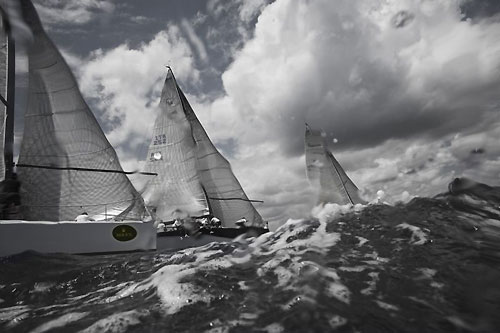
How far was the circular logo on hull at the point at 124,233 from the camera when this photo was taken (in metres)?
16.5

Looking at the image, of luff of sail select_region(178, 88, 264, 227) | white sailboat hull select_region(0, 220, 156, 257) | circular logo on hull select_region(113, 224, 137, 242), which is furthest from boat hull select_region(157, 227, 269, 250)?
circular logo on hull select_region(113, 224, 137, 242)

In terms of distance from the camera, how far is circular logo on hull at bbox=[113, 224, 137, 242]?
16484mm

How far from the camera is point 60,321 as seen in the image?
180 inches

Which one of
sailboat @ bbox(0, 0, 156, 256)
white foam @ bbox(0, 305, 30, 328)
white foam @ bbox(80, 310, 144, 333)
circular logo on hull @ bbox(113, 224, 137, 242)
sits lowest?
white foam @ bbox(0, 305, 30, 328)

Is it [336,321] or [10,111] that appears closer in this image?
[336,321]

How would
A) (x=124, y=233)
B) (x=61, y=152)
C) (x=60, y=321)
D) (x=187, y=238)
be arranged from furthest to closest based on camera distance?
(x=187, y=238)
(x=61, y=152)
(x=124, y=233)
(x=60, y=321)

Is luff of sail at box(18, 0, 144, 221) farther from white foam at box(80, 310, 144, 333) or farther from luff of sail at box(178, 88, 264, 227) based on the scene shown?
luff of sail at box(178, 88, 264, 227)

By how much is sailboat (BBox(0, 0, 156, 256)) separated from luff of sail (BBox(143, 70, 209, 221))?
1547 centimetres

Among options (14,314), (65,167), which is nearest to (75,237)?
(65,167)

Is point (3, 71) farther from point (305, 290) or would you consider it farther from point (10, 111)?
point (305, 290)

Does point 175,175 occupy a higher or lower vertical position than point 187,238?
higher

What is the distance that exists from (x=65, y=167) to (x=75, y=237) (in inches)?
206

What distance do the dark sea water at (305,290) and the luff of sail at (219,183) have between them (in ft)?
114

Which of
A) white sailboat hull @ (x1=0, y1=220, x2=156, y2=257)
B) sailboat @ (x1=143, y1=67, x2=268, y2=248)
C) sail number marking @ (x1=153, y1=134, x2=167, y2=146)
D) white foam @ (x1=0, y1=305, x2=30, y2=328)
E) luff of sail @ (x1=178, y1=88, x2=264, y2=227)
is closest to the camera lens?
white foam @ (x1=0, y1=305, x2=30, y2=328)
